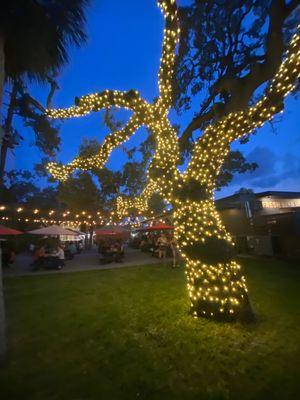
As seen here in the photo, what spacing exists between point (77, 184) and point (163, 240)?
556 inches

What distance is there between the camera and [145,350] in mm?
3746

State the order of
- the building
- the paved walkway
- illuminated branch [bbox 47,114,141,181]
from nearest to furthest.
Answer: illuminated branch [bbox 47,114,141,181], the paved walkway, the building

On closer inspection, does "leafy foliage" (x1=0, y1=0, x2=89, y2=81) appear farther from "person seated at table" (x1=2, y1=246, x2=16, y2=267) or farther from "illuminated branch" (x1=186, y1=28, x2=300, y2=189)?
"person seated at table" (x1=2, y1=246, x2=16, y2=267)

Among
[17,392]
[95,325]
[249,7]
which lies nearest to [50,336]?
[95,325]

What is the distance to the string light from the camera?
178 inches

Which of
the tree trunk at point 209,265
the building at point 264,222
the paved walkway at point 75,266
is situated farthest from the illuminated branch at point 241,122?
the building at point 264,222

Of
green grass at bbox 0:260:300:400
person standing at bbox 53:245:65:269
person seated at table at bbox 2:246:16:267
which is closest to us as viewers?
green grass at bbox 0:260:300:400

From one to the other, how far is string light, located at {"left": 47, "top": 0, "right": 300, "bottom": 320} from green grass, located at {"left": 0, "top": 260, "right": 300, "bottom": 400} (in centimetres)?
58

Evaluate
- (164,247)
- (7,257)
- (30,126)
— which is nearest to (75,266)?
(7,257)

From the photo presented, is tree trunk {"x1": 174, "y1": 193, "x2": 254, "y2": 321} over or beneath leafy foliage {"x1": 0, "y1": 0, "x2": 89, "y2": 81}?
beneath

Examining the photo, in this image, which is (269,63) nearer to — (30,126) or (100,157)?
(100,157)

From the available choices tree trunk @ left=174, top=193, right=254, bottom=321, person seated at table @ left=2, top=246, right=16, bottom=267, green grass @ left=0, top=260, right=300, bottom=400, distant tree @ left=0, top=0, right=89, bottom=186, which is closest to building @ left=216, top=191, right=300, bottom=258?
green grass @ left=0, top=260, right=300, bottom=400

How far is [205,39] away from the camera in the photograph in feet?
26.2

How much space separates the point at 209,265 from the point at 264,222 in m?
11.1
